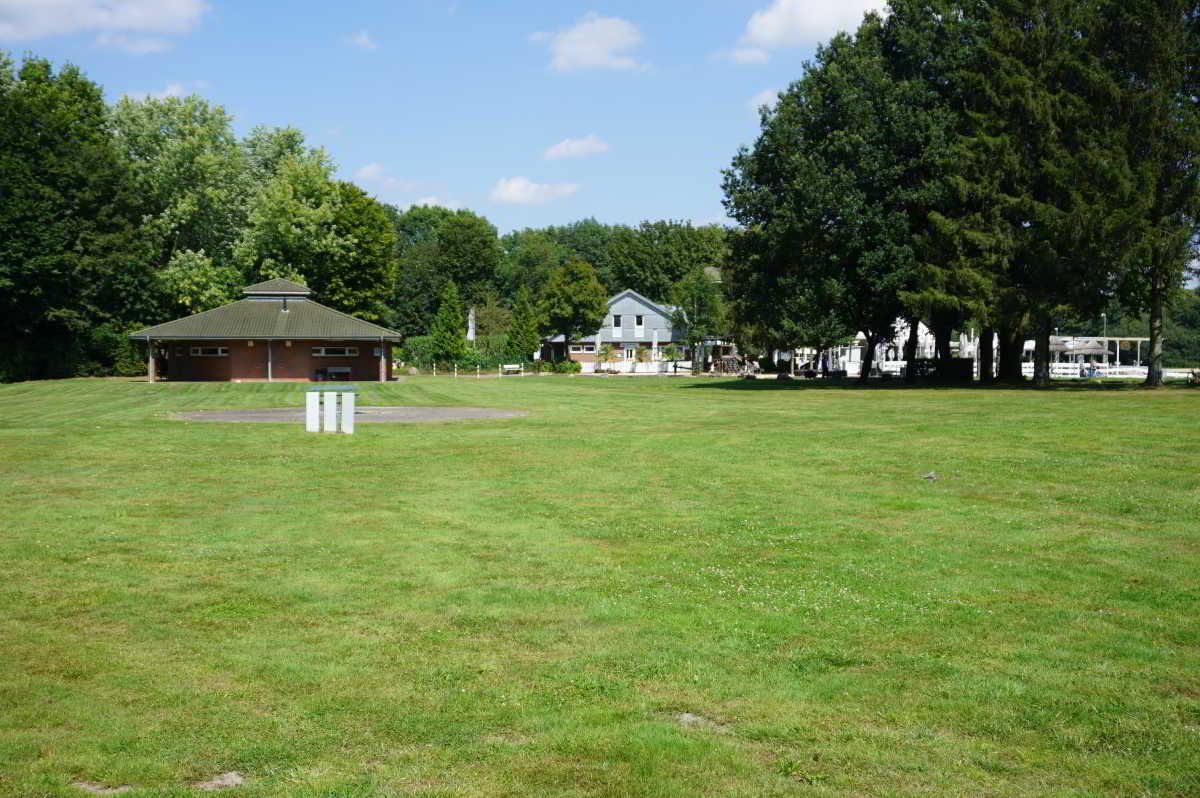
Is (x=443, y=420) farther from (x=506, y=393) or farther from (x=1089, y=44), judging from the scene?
(x=1089, y=44)

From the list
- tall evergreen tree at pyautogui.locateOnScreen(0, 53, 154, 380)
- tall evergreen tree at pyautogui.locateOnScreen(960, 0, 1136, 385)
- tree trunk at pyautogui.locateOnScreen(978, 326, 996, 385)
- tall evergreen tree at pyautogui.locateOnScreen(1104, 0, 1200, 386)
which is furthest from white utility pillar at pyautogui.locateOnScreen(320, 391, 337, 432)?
tall evergreen tree at pyautogui.locateOnScreen(0, 53, 154, 380)

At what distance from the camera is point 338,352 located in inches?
2628

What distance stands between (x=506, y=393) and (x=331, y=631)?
139 feet

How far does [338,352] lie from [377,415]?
111ft

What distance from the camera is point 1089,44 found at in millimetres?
47938

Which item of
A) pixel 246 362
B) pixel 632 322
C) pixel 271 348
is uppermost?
pixel 632 322

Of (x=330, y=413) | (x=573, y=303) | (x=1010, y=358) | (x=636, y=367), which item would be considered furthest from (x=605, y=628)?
(x=573, y=303)

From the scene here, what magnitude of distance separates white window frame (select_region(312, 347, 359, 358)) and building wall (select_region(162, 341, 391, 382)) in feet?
0.67

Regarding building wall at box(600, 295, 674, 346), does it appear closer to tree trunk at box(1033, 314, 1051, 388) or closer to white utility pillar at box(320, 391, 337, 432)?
tree trunk at box(1033, 314, 1051, 388)

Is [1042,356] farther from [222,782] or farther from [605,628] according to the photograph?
[222,782]

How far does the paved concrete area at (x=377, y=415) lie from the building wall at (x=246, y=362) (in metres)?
28.7

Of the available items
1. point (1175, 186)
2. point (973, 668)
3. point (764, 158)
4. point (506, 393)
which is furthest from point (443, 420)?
point (1175, 186)

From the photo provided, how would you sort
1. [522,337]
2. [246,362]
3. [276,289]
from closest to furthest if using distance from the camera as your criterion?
[246,362] → [276,289] → [522,337]

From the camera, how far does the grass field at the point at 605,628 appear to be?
6.09 meters
